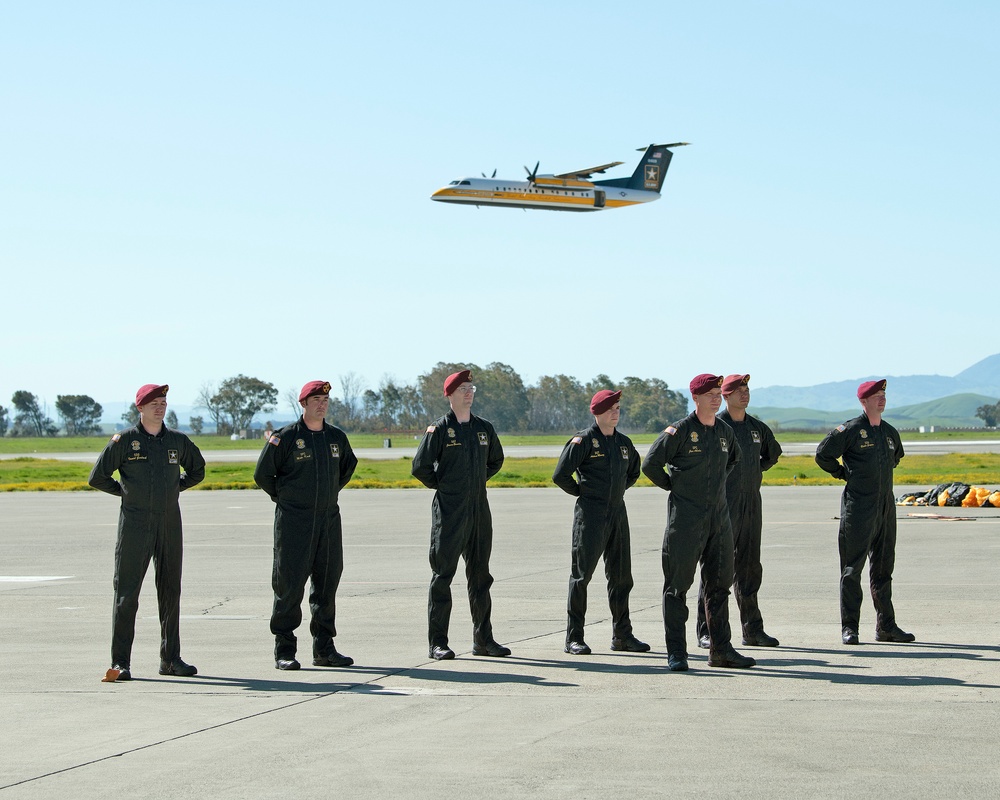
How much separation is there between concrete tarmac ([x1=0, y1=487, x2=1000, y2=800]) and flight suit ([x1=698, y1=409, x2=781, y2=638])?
444 millimetres

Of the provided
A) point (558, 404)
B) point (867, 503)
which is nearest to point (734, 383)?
point (867, 503)

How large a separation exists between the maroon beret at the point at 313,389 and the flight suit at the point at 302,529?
10.5 inches

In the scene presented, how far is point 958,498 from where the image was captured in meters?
25.9

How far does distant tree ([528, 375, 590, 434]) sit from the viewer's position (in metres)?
192

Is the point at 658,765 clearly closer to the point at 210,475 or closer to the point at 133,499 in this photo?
the point at 133,499

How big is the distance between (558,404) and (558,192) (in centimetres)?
11017

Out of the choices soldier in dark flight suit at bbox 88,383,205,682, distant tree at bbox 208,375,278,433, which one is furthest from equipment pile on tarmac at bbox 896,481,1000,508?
distant tree at bbox 208,375,278,433

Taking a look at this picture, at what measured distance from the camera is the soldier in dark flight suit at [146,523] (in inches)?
366

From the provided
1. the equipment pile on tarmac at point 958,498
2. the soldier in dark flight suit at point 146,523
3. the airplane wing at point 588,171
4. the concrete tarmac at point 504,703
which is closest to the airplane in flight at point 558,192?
the airplane wing at point 588,171

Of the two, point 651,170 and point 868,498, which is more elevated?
point 651,170

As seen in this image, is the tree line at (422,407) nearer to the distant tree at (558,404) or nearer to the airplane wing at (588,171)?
the distant tree at (558,404)

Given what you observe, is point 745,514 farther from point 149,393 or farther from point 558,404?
point 558,404

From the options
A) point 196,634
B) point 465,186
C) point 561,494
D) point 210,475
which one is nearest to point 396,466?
point 210,475

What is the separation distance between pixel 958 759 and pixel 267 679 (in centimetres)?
480
